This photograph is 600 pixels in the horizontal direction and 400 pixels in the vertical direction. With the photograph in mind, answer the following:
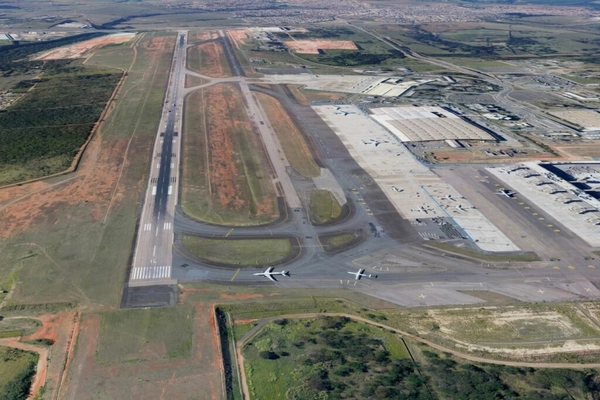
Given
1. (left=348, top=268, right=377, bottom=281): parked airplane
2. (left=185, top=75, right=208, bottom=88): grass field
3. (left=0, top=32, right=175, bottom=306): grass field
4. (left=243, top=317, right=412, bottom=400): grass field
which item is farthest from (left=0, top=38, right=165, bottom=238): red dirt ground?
(left=185, top=75, right=208, bottom=88): grass field

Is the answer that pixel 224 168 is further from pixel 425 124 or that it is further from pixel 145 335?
pixel 425 124

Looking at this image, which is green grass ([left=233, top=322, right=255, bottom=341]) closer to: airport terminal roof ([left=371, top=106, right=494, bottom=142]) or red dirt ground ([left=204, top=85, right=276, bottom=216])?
red dirt ground ([left=204, top=85, right=276, bottom=216])

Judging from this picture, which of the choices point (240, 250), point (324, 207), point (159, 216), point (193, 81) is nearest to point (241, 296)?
point (240, 250)

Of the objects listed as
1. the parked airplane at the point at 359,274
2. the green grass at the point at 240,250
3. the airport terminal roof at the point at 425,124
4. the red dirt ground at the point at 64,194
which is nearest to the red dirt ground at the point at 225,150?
the green grass at the point at 240,250

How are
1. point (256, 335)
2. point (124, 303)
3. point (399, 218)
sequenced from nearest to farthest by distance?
point (256, 335), point (124, 303), point (399, 218)

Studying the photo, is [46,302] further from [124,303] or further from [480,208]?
[480,208]

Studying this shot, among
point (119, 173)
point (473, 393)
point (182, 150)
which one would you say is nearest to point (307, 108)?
point (182, 150)
